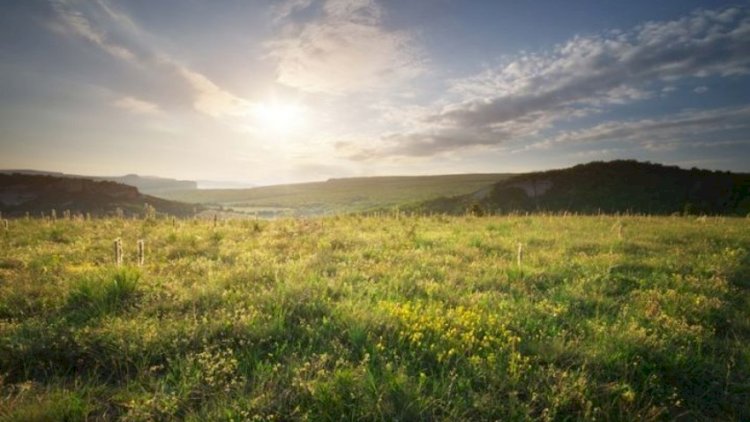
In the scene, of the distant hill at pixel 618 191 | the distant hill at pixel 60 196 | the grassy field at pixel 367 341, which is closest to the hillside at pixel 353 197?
the distant hill at pixel 618 191

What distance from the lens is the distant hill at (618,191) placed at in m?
46.7

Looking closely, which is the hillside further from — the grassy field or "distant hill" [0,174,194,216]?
the grassy field

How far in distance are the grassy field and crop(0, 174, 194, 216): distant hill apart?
72630 mm

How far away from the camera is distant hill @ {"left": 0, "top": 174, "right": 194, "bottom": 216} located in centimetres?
6906

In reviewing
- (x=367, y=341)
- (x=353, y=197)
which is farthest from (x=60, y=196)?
(x=367, y=341)

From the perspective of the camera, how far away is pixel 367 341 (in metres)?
4.38

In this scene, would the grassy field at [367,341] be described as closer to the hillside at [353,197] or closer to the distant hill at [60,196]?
the hillside at [353,197]

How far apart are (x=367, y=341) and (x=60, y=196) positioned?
3616 inches

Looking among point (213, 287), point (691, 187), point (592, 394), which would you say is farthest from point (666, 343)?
point (691, 187)

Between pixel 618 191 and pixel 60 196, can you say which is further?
pixel 60 196

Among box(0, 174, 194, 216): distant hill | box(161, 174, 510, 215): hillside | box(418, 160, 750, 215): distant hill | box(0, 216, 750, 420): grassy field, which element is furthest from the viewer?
box(161, 174, 510, 215): hillside

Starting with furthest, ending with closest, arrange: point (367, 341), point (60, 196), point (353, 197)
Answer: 1. point (353, 197)
2. point (60, 196)
3. point (367, 341)

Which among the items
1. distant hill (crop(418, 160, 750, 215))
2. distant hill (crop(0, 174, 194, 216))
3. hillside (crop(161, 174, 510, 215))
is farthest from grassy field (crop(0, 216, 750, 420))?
distant hill (crop(0, 174, 194, 216))

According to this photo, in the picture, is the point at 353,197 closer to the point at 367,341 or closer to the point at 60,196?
the point at 60,196
